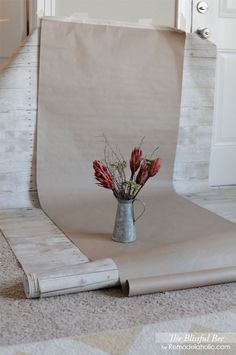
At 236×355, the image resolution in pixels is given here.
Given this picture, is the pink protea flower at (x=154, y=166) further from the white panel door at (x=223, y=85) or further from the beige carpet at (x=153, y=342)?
the white panel door at (x=223, y=85)

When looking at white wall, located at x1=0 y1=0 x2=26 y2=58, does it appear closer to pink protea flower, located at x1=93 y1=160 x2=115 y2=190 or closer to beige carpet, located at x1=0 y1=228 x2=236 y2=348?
pink protea flower, located at x1=93 y1=160 x2=115 y2=190

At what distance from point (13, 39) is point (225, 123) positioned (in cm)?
131

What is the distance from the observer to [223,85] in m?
3.12

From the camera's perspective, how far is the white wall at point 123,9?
106 inches

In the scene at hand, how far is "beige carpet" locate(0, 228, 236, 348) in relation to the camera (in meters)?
1.43

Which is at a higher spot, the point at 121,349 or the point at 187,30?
the point at 187,30

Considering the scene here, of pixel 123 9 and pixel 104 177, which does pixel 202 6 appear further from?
pixel 104 177

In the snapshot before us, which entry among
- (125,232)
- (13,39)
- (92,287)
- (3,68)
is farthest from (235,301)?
(13,39)

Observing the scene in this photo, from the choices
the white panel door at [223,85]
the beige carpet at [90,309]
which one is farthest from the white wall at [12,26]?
the beige carpet at [90,309]

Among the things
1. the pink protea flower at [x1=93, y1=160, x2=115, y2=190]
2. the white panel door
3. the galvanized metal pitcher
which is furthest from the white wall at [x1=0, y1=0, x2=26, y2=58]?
the galvanized metal pitcher

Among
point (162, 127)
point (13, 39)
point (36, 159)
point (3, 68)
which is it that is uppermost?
point (13, 39)

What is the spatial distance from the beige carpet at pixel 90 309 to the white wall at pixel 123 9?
1507mm

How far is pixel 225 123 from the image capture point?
3182 millimetres

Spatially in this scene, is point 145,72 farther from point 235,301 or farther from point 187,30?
point 235,301
